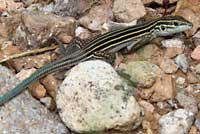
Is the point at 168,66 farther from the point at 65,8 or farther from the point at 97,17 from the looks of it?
the point at 65,8

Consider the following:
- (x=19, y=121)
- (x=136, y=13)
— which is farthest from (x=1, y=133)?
(x=136, y=13)

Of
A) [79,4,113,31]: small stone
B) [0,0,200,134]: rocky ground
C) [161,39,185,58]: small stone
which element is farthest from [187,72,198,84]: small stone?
[79,4,113,31]: small stone

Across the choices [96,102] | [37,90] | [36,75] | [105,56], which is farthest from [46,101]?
[105,56]

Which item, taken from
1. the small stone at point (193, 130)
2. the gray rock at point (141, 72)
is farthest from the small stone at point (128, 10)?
the small stone at point (193, 130)

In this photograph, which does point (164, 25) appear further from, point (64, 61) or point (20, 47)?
point (20, 47)

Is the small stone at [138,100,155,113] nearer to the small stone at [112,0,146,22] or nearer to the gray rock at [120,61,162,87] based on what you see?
the gray rock at [120,61,162,87]
